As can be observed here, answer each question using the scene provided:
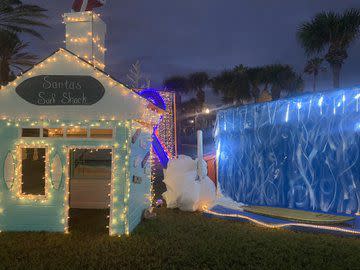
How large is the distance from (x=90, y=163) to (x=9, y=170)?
3542 mm

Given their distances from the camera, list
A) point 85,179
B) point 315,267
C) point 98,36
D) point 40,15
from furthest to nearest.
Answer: point 40,15, point 85,179, point 98,36, point 315,267

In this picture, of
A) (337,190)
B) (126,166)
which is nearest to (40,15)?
(126,166)

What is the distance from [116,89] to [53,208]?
10.0 feet

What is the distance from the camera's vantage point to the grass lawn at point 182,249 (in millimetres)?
6043

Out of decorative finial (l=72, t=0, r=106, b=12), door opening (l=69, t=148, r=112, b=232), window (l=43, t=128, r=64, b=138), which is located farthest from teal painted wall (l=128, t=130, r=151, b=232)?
decorative finial (l=72, t=0, r=106, b=12)

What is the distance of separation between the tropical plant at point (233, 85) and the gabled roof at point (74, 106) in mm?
33946

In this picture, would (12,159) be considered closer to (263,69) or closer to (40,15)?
(40,15)

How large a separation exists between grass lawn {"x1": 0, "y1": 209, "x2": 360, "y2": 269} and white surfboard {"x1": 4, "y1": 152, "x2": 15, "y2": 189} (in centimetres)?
119

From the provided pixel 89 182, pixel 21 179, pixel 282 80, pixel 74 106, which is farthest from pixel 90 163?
pixel 282 80

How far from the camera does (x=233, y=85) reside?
4169 centimetres

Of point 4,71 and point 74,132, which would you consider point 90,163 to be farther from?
point 4,71

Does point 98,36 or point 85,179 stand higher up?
point 98,36

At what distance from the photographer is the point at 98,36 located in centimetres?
919

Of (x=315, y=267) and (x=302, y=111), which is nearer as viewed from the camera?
(x=315, y=267)
